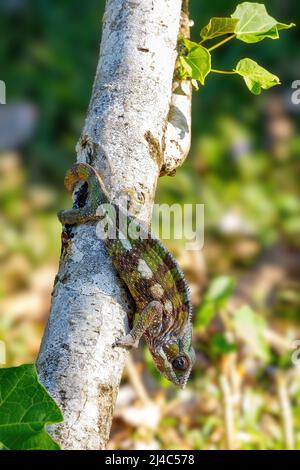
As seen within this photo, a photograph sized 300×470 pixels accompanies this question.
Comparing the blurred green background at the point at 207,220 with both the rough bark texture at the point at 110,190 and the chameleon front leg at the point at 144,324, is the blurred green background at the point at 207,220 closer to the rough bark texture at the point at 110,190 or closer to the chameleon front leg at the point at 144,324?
the chameleon front leg at the point at 144,324

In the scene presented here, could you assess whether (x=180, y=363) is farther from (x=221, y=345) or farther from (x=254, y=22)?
(x=254, y=22)

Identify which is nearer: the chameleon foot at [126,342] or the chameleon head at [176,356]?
the chameleon foot at [126,342]

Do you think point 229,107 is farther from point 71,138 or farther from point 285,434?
point 285,434

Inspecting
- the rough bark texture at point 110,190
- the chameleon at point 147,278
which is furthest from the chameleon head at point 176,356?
the rough bark texture at point 110,190

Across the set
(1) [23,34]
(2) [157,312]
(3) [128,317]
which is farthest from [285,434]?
(1) [23,34]

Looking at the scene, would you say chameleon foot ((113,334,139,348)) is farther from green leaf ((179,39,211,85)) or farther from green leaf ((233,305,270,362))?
green leaf ((233,305,270,362))
